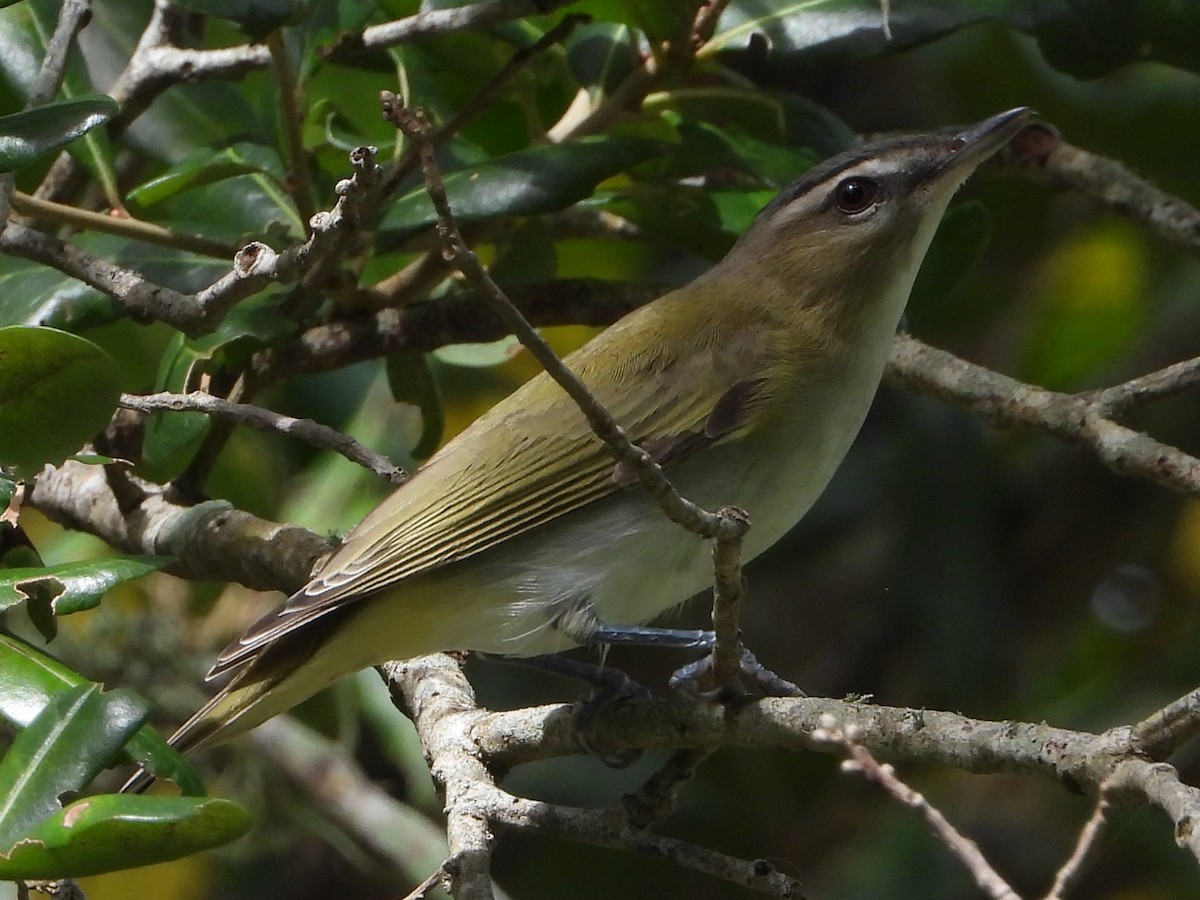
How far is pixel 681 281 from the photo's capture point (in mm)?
4918

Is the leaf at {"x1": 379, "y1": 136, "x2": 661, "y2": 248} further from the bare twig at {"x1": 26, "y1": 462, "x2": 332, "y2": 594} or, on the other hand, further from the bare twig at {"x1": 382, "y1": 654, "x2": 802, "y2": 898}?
the bare twig at {"x1": 382, "y1": 654, "x2": 802, "y2": 898}

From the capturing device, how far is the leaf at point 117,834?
5.78 feet

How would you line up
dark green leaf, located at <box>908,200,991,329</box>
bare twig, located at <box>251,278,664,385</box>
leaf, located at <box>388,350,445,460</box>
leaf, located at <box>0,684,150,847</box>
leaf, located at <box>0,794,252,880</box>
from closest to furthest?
leaf, located at <box>0,794,252,880</box> → leaf, located at <box>0,684,150,847</box> → dark green leaf, located at <box>908,200,991,329</box> → bare twig, located at <box>251,278,664,385</box> → leaf, located at <box>388,350,445,460</box>

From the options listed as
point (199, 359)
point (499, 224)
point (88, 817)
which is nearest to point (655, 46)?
point (499, 224)

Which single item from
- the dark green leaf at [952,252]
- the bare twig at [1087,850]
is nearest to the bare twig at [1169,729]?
the bare twig at [1087,850]

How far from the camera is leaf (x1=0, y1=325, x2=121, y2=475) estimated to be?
2322mm

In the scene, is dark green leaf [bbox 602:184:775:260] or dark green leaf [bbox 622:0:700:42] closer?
dark green leaf [bbox 622:0:700:42]

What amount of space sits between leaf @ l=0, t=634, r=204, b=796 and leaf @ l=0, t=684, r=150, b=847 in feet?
0.20

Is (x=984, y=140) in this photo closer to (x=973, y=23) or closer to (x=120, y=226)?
(x=973, y=23)

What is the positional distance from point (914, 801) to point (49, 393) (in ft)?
4.83

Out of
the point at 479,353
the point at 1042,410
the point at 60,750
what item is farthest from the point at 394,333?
the point at 60,750

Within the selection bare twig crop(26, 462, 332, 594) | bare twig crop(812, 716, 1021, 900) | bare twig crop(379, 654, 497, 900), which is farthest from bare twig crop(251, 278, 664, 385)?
bare twig crop(812, 716, 1021, 900)

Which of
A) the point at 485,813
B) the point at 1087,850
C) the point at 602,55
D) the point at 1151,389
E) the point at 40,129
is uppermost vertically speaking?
the point at 602,55

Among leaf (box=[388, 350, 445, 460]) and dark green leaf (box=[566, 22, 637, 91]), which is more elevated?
dark green leaf (box=[566, 22, 637, 91])
